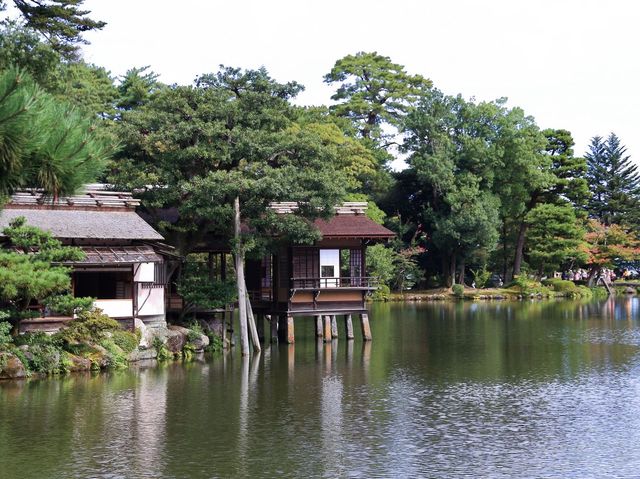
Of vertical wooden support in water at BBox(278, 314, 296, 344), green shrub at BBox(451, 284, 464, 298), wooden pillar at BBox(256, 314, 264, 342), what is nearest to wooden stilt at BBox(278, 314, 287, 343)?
vertical wooden support in water at BBox(278, 314, 296, 344)

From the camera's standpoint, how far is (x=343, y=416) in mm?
21938

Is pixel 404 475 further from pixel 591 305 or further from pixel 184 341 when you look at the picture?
pixel 591 305

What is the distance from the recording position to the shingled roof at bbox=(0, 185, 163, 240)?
3117cm

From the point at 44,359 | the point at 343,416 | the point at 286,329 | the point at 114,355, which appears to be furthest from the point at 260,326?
the point at 343,416

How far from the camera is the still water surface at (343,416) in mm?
17219

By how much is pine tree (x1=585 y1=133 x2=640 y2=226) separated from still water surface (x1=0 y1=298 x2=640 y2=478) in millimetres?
48233

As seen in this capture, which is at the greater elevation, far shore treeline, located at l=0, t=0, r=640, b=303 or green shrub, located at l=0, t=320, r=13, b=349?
far shore treeline, located at l=0, t=0, r=640, b=303

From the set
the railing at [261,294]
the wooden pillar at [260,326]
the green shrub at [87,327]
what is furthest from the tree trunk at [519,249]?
the green shrub at [87,327]

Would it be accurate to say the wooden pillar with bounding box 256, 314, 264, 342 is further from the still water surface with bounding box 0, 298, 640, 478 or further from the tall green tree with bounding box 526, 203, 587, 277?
the tall green tree with bounding box 526, 203, 587, 277

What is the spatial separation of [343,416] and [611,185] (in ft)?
227

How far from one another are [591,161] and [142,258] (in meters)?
65.8

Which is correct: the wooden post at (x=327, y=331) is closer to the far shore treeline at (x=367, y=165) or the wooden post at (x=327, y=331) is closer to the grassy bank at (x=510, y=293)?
the far shore treeline at (x=367, y=165)

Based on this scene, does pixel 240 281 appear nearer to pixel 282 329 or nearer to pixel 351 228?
pixel 351 228

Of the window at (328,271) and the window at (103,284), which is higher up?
the window at (328,271)
